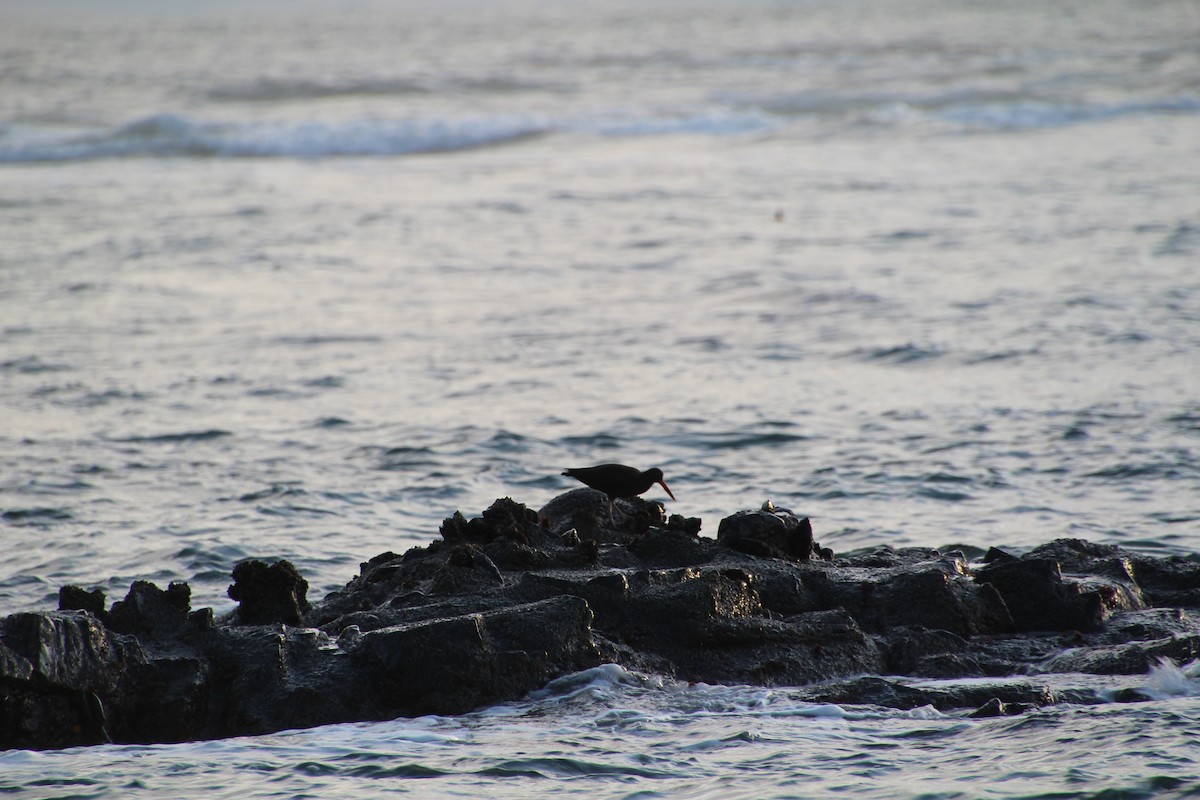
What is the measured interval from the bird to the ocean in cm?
159

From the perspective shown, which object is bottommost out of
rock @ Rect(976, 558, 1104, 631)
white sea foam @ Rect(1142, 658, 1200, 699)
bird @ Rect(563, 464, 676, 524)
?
white sea foam @ Rect(1142, 658, 1200, 699)

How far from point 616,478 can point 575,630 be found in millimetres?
1523

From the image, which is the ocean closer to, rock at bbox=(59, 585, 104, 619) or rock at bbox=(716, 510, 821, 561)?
rock at bbox=(59, 585, 104, 619)

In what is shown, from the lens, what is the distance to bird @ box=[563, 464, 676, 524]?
7.75m

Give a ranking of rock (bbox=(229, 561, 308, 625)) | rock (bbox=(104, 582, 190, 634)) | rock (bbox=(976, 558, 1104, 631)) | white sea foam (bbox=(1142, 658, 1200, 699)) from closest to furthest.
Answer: white sea foam (bbox=(1142, 658, 1200, 699)), rock (bbox=(104, 582, 190, 634)), rock (bbox=(229, 561, 308, 625)), rock (bbox=(976, 558, 1104, 631))

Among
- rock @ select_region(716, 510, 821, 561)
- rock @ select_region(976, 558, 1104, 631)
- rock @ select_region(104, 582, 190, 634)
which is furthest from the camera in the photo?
rock @ select_region(716, 510, 821, 561)

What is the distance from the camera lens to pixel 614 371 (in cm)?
1406

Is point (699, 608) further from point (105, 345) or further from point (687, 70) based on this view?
point (687, 70)

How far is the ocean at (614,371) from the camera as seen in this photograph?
230 inches

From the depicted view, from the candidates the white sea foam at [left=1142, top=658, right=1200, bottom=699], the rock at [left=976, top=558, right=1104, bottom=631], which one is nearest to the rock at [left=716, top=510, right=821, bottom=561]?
the rock at [left=976, top=558, right=1104, bottom=631]

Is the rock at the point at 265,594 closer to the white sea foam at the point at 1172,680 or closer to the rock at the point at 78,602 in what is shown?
the rock at the point at 78,602

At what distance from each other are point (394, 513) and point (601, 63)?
155 feet

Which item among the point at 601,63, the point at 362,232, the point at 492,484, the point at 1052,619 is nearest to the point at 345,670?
the point at 1052,619

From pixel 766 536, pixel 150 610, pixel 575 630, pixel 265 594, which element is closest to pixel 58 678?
pixel 150 610
